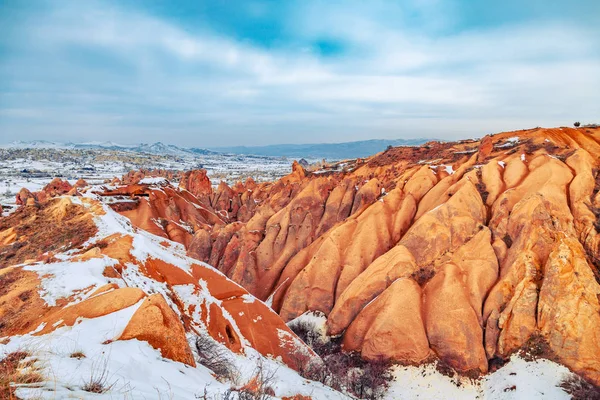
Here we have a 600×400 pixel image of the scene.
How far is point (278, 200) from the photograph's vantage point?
184 ft

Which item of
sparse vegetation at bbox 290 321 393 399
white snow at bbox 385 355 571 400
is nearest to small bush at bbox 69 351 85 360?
sparse vegetation at bbox 290 321 393 399

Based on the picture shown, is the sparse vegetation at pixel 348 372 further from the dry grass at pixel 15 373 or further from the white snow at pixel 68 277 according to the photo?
the dry grass at pixel 15 373

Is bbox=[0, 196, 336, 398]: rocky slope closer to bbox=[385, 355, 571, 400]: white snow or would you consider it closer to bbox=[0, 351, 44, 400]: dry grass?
bbox=[0, 351, 44, 400]: dry grass

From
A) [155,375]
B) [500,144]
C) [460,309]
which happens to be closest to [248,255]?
[460,309]

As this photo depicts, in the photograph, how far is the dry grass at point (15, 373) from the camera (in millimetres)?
4832

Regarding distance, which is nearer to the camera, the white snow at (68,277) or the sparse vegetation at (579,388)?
the white snow at (68,277)

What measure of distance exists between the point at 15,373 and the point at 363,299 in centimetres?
2388

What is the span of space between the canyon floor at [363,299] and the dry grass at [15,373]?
0.41ft

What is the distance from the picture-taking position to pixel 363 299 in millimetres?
26922

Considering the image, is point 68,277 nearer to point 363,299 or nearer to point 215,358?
point 215,358

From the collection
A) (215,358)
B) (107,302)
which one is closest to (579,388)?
(215,358)

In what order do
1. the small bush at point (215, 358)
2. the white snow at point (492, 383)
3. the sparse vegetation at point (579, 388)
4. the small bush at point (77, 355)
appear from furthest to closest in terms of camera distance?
the white snow at point (492, 383) → the sparse vegetation at point (579, 388) → the small bush at point (215, 358) → the small bush at point (77, 355)

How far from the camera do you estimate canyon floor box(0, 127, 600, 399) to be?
1186cm

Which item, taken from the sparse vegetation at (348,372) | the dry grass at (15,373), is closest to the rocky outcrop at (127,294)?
the sparse vegetation at (348,372)
